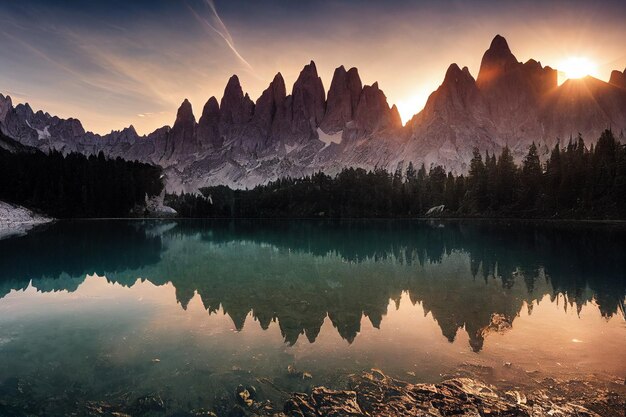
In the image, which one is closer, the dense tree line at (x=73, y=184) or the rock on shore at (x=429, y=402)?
the rock on shore at (x=429, y=402)

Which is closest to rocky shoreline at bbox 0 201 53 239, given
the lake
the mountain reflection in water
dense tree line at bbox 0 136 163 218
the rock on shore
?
dense tree line at bbox 0 136 163 218

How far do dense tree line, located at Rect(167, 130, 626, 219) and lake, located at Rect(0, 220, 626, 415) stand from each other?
6495 cm

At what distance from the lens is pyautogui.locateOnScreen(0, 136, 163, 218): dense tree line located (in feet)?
393

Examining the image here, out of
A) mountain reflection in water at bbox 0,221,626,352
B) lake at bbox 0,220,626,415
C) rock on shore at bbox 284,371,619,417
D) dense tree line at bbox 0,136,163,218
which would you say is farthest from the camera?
dense tree line at bbox 0,136,163,218

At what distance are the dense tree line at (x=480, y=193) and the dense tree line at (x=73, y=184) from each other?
23633mm

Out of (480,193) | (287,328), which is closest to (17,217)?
(287,328)

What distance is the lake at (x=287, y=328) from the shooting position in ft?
29.6

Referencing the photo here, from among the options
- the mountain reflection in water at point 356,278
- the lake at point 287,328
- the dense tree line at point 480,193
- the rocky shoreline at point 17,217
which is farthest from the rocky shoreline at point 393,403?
the rocky shoreline at point 17,217

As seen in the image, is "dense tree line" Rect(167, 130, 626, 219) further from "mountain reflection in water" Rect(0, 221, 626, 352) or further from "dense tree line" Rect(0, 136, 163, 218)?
"mountain reflection in water" Rect(0, 221, 626, 352)

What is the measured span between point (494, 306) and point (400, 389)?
9.17 metres

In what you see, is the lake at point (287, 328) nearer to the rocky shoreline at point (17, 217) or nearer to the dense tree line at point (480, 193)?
the dense tree line at point (480, 193)

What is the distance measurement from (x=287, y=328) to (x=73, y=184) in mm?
148704

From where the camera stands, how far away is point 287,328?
514 inches

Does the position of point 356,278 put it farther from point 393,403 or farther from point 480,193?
point 480,193
